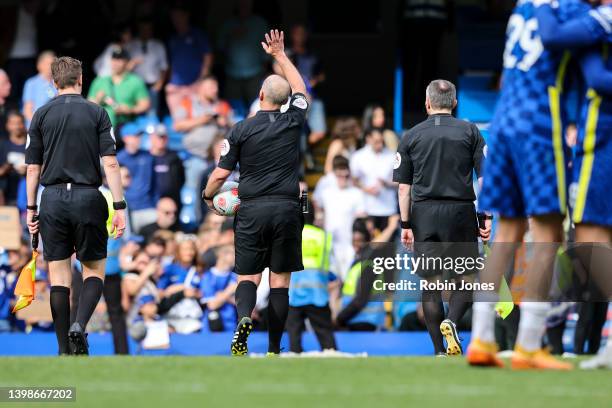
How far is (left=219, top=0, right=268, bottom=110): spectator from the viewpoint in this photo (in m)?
18.4

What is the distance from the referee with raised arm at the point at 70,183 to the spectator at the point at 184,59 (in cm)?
827

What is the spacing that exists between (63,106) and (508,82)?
348 cm

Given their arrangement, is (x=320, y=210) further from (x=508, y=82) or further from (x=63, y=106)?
(x=508, y=82)

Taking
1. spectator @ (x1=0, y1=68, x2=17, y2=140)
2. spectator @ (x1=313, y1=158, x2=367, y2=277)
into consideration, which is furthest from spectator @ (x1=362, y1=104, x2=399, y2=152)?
spectator @ (x1=0, y1=68, x2=17, y2=140)

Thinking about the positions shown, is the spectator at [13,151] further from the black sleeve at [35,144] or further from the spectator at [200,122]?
the black sleeve at [35,144]

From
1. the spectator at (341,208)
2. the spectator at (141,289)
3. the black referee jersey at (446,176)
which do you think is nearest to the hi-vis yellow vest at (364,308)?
the spectator at (341,208)

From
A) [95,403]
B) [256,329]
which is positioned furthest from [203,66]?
[95,403]

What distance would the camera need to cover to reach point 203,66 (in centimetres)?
1834

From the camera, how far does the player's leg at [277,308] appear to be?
33.1 ft

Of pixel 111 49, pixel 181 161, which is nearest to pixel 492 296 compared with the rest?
pixel 181 161

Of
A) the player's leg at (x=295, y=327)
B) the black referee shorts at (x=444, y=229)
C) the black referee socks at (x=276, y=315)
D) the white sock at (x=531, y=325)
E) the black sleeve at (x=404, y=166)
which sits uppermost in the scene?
the black sleeve at (x=404, y=166)

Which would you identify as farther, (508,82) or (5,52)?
(5,52)

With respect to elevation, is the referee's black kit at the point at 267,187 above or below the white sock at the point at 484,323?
above

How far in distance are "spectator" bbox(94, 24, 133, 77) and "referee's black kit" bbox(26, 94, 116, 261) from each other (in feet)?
25.5
